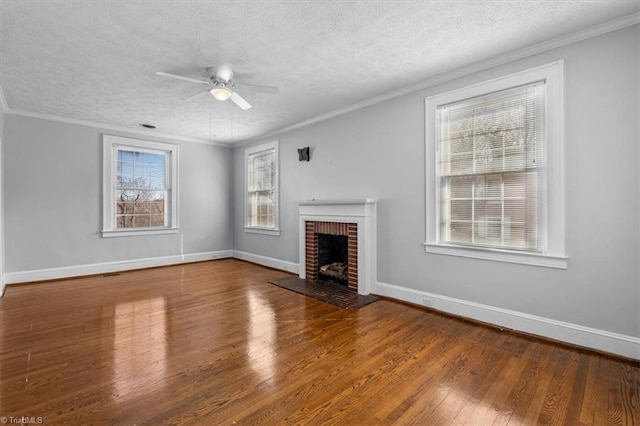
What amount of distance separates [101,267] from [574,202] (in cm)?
683

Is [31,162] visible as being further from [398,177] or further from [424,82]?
[424,82]

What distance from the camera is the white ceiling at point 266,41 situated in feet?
7.47

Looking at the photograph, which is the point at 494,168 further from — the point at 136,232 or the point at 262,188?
the point at 136,232

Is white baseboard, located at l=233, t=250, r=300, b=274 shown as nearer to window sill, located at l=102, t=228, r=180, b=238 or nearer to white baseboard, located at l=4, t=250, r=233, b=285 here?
white baseboard, located at l=4, t=250, r=233, b=285

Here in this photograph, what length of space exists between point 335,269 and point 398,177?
1768 millimetres

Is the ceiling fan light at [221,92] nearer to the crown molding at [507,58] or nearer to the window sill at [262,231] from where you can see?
the crown molding at [507,58]

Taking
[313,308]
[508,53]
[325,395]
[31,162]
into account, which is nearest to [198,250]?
[31,162]

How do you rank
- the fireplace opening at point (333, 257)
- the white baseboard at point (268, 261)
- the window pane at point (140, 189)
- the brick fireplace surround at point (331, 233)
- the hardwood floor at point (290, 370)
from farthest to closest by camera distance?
the window pane at point (140, 189) < the white baseboard at point (268, 261) < the fireplace opening at point (333, 257) < the brick fireplace surround at point (331, 233) < the hardwood floor at point (290, 370)

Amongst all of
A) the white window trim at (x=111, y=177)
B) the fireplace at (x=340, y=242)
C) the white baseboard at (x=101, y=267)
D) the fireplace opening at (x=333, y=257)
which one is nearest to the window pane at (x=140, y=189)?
the white window trim at (x=111, y=177)

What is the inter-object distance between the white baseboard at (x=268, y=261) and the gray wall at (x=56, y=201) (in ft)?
4.71

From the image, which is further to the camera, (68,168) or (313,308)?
(68,168)

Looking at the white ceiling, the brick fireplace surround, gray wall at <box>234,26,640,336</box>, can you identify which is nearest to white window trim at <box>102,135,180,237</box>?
→ the white ceiling

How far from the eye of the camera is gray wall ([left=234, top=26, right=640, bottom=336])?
7.87ft

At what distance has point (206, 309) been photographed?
142 inches
